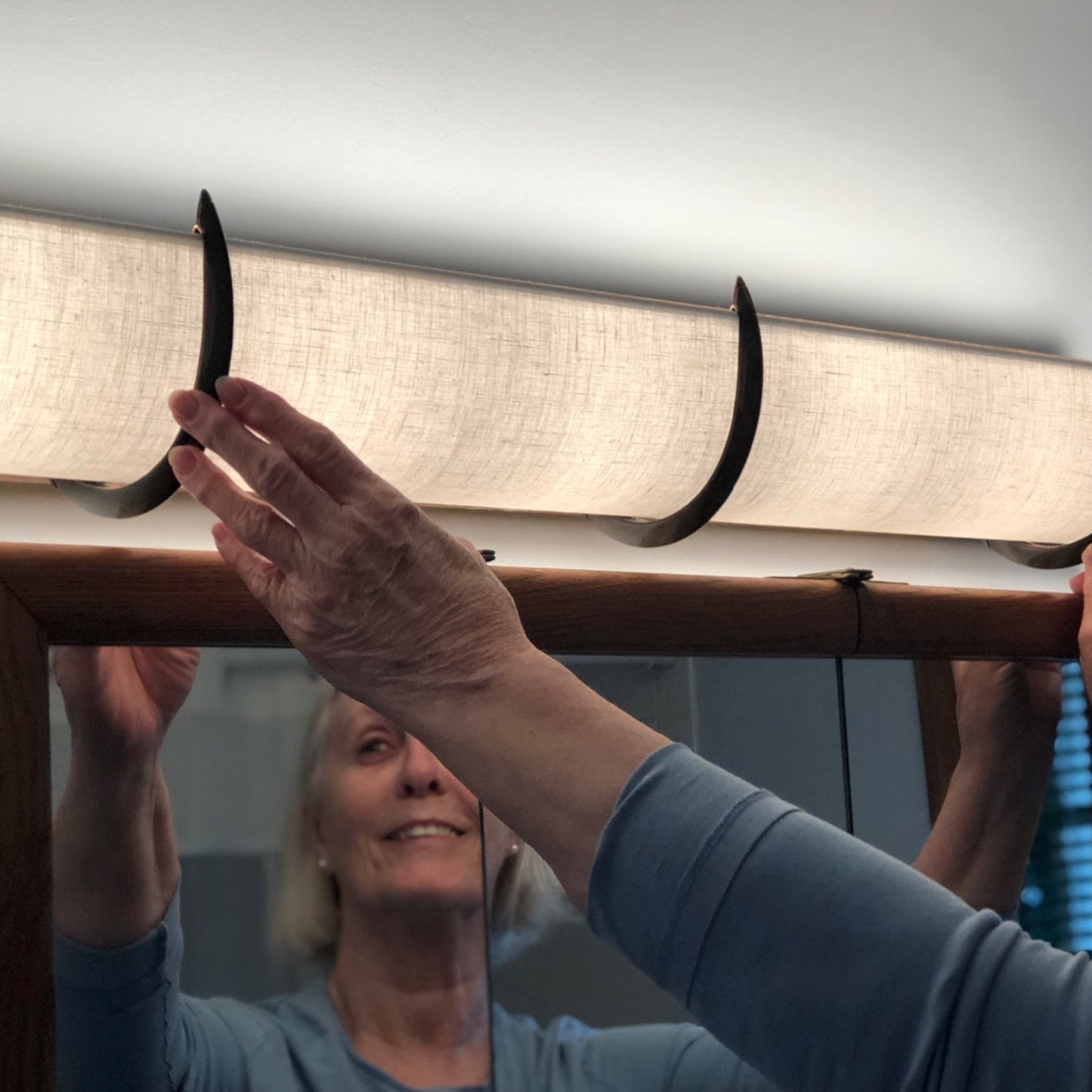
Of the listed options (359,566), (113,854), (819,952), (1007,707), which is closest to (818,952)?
(819,952)

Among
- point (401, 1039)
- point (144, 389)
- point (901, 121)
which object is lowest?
point (401, 1039)

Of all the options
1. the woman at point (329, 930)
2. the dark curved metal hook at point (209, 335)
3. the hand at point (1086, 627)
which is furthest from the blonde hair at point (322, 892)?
the hand at point (1086, 627)

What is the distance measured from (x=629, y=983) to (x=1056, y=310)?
1.65 feet

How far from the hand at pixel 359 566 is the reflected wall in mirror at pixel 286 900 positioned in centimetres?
11

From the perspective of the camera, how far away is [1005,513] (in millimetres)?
777

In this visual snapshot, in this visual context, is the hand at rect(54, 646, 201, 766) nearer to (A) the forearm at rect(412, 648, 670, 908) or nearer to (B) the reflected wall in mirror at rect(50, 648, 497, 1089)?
(B) the reflected wall in mirror at rect(50, 648, 497, 1089)

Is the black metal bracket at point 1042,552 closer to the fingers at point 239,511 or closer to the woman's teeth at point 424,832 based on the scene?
the woman's teeth at point 424,832

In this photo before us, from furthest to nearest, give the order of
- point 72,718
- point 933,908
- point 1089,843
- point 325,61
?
point 1089,843, point 325,61, point 72,718, point 933,908

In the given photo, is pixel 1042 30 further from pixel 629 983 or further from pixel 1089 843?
pixel 629 983

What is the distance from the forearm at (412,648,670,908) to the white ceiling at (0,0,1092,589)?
31 cm

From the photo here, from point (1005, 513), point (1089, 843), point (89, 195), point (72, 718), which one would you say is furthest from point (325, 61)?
point (1089, 843)

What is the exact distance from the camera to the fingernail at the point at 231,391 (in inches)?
17.6

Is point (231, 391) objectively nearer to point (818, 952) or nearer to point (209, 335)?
point (209, 335)

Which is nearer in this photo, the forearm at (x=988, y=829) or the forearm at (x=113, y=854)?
the forearm at (x=113, y=854)
